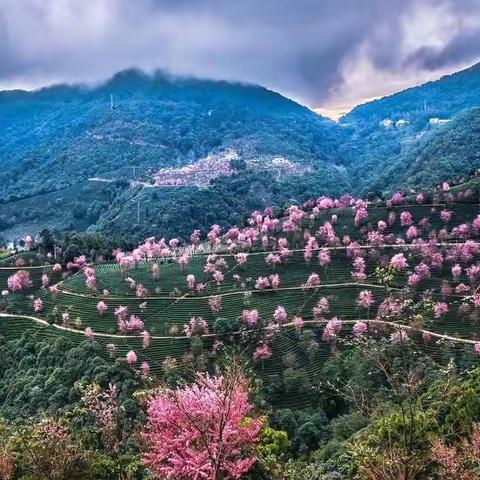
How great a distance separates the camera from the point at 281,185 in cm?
13488

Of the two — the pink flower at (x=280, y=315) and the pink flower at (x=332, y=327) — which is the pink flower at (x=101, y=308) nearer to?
the pink flower at (x=280, y=315)

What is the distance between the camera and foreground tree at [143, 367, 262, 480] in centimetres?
1127

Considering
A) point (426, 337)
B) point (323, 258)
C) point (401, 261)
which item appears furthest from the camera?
point (323, 258)

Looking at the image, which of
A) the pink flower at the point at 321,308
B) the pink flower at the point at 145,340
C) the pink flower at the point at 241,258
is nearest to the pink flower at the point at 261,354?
the pink flower at the point at 321,308

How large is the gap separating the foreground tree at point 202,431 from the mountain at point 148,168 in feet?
289

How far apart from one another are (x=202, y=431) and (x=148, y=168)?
13921cm

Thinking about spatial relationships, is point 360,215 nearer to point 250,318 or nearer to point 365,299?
point 365,299

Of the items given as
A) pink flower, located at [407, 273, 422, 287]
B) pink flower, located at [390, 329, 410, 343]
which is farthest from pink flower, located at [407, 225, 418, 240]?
pink flower, located at [390, 329, 410, 343]

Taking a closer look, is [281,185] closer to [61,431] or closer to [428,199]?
[428,199]

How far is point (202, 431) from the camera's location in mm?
10750

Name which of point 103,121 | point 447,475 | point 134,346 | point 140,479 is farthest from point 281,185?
point 447,475

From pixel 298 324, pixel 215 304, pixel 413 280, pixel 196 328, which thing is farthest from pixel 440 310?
pixel 196 328

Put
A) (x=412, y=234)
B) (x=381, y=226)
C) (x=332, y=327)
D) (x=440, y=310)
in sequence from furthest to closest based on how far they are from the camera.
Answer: (x=381, y=226) < (x=412, y=234) < (x=440, y=310) < (x=332, y=327)

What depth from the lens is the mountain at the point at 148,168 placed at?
377 feet
